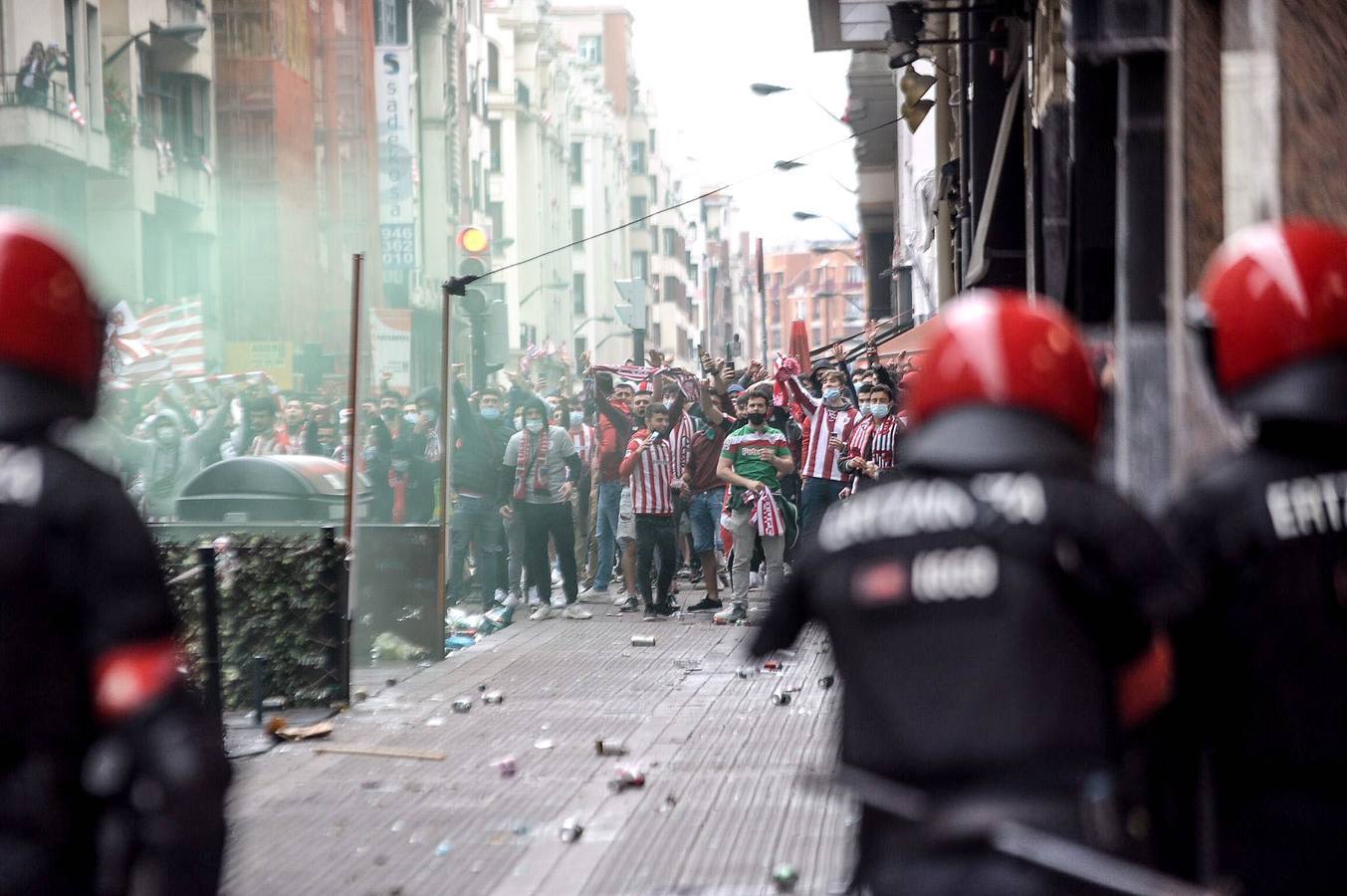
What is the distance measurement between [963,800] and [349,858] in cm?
499

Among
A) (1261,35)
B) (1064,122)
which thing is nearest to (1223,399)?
(1261,35)

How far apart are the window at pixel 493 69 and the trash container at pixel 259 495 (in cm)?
6966

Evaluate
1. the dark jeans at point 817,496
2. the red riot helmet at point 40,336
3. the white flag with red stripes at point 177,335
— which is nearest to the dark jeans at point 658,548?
the dark jeans at point 817,496

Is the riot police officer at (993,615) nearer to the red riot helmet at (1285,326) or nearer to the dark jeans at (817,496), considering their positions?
the red riot helmet at (1285,326)

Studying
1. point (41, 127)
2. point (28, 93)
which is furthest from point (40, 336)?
point (41, 127)

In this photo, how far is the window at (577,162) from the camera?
10512 centimetres

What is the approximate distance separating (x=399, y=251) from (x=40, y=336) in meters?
50.7

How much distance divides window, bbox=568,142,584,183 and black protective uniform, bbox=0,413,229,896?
4053 inches

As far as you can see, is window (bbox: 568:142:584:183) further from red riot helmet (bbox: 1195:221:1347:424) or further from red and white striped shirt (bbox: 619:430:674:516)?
red riot helmet (bbox: 1195:221:1347:424)

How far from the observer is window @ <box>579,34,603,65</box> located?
397 ft

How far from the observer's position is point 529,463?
16750 millimetres

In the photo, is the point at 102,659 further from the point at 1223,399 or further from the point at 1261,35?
the point at 1261,35

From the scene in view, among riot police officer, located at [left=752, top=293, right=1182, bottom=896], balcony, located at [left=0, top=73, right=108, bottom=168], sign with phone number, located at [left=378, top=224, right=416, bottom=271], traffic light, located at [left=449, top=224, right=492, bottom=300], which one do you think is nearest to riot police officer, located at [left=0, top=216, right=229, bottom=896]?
riot police officer, located at [left=752, top=293, right=1182, bottom=896]

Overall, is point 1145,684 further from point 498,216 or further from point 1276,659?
point 498,216
